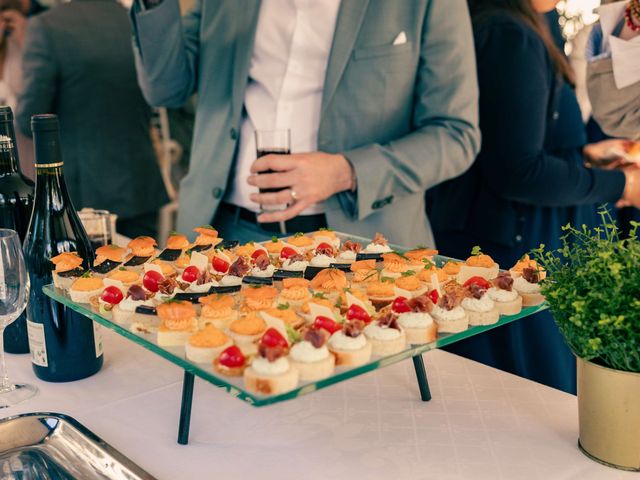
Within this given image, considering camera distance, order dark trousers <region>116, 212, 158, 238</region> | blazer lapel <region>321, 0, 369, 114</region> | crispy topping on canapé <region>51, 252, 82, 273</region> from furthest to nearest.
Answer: dark trousers <region>116, 212, 158, 238</region> < blazer lapel <region>321, 0, 369, 114</region> < crispy topping on canapé <region>51, 252, 82, 273</region>

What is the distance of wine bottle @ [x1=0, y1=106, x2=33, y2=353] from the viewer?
1.49 m

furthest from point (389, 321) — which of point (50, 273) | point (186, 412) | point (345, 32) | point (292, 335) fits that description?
point (345, 32)

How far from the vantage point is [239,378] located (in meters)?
0.94

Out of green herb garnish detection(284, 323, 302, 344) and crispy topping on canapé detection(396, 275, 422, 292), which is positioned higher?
green herb garnish detection(284, 323, 302, 344)

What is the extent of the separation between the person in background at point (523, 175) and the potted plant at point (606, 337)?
4.06 ft

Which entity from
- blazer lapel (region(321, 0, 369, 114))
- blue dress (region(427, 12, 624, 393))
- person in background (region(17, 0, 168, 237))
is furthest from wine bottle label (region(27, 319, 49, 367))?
person in background (region(17, 0, 168, 237))

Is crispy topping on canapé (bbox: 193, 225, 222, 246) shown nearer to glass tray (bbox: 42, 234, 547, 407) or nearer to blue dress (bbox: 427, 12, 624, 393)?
glass tray (bbox: 42, 234, 547, 407)

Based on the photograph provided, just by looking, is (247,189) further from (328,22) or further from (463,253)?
(463,253)

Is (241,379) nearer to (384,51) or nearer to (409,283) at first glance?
(409,283)

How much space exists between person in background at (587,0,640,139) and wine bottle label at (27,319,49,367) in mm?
1701

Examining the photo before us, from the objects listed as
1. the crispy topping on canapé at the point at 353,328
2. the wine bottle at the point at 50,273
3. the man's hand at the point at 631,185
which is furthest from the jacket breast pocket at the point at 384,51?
the crispy topping on canapé at the point at 353,328

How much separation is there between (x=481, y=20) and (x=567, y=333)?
1.52 m

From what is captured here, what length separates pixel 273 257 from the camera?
4.99 ft

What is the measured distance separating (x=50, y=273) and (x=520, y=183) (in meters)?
1.47
